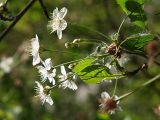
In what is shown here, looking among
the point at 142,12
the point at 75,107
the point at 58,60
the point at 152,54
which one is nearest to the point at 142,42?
the point at 142,12

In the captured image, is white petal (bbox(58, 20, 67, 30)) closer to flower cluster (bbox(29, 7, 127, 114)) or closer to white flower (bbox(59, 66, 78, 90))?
flower cluster (bbox(29, 7, 127, 114))

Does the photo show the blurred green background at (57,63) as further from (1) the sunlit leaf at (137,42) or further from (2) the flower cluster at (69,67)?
(1) the sunlit leaf at (137,42)

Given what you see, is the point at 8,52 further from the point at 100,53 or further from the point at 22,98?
the point at 100,53

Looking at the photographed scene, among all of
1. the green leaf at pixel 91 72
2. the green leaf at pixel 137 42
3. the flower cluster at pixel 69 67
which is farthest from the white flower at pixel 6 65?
the green leaf at pixel 137 42

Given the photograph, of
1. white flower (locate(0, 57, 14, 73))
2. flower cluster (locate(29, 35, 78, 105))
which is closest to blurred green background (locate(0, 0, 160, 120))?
white flower (locate(0, 57, 14, 73))

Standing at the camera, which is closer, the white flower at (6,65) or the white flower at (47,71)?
the white flower at (47,71)

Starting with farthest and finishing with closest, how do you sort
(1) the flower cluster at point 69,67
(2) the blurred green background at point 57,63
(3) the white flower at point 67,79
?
(2) the blurred green background at point 57,63
(3) the white flower at point 67,79
(1) the flower cluster at point 69,67
